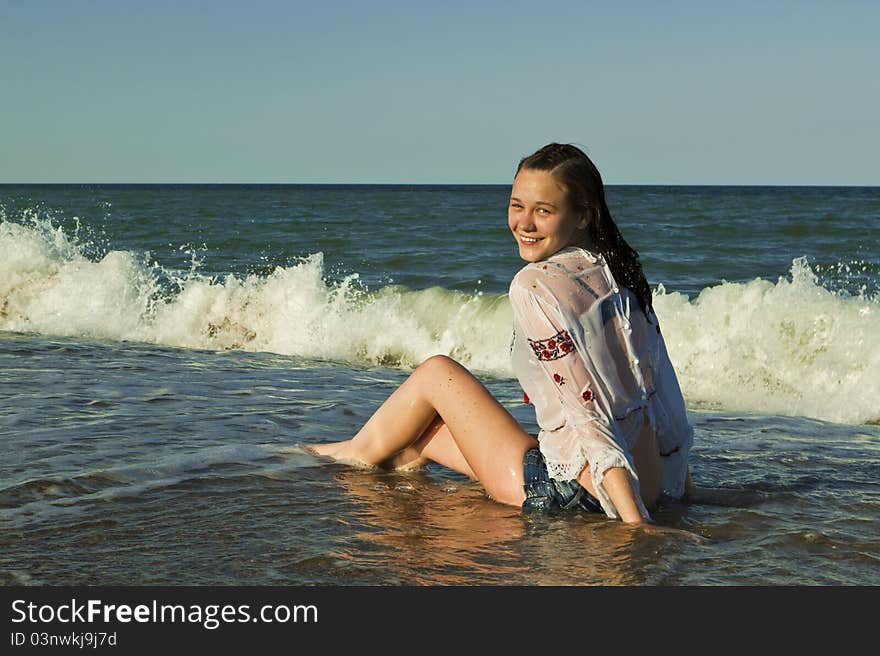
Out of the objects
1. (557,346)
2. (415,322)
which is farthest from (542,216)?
(415,322)

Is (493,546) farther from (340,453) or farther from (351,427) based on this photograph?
(351,427)

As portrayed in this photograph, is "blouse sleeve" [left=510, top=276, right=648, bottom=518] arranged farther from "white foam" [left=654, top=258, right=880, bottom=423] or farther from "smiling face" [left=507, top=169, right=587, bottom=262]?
"white foam" [left=654, top=258, right=880, bottom=423]

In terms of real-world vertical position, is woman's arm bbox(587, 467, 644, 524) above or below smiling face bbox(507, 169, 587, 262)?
below

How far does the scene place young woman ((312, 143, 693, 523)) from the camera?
364 cm

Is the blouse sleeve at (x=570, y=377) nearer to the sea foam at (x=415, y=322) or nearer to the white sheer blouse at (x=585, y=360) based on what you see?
the white sheer blouse at (x=585, y=360)

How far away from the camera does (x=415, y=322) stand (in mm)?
11352

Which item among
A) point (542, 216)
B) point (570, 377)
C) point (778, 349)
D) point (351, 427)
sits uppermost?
point (542, 216)

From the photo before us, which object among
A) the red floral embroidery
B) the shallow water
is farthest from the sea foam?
the red floral embroidery

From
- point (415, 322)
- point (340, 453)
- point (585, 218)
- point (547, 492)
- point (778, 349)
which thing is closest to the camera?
point (585, 218)

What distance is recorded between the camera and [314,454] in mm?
5176

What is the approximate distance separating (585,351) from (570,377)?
10 centimetres

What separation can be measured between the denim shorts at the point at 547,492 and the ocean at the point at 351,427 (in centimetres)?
7
